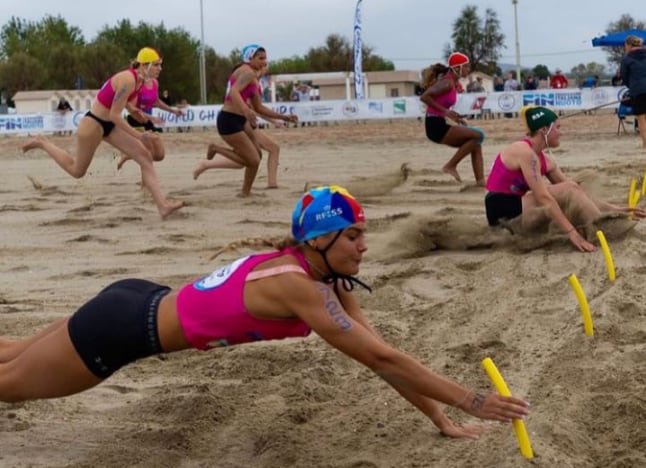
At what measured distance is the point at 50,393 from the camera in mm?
4336

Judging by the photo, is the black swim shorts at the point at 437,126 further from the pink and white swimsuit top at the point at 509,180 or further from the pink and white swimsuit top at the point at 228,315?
the pink and white swimsuit top at the point at 228,315

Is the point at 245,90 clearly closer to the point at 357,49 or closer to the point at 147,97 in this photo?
the point at 147,97

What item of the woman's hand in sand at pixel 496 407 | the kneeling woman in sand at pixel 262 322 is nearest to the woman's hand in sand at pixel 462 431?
the kneeling woman in sand at pixel 262 322

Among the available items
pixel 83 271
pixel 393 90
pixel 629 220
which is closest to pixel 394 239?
pixel 629 220

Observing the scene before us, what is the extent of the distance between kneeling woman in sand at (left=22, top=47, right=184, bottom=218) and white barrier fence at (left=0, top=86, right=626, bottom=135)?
739 inches

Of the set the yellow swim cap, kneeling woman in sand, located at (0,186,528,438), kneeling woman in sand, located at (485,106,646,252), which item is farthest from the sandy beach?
the yellow swim cap

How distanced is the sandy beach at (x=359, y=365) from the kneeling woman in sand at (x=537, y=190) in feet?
0.54

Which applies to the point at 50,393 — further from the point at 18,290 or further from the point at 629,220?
the point at 629,220

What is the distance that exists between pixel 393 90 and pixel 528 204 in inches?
2315

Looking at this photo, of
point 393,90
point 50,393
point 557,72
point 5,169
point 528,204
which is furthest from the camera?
point 393,90

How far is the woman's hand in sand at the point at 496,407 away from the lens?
3.76 metres

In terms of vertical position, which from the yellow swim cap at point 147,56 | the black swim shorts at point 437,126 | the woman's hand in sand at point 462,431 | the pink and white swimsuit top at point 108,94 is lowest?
the woman's hand in sand at point 462,431

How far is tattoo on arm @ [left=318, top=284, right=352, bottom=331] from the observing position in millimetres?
3881

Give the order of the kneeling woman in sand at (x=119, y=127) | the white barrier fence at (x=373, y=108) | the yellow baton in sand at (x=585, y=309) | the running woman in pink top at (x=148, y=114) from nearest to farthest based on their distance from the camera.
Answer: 1. the yellow baton in sand at (x=585, y=309)
2. the kneeling woman in sand at (x=119, y=127)
3. the running woman in pink top at (x=148, y=114)
4. the white barrier fence at (x=373, y=108)
